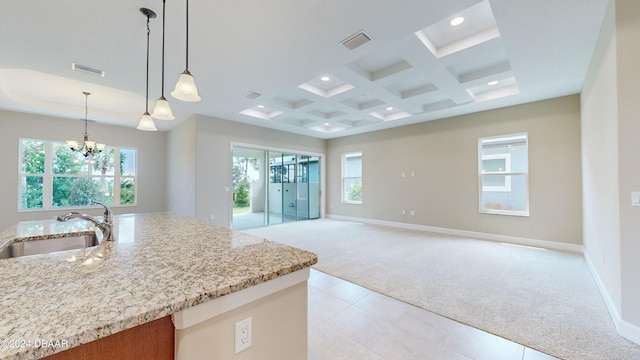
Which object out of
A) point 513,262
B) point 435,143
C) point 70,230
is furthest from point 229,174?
point 513,262

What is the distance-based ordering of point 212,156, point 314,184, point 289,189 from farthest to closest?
point 314,184
point 289,189
point 212,156

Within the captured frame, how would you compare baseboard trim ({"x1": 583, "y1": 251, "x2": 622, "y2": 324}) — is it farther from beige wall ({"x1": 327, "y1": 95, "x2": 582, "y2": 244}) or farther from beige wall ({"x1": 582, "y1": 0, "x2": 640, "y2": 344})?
beige wall ({"x1": 327, "y1": 95, "x2": 582, "y2": 244})

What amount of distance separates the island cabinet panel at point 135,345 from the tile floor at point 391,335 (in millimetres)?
1311

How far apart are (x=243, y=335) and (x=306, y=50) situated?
2920mm

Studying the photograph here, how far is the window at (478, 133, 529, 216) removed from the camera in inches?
192

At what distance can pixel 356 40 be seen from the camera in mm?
2693

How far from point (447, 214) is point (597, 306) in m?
3.40

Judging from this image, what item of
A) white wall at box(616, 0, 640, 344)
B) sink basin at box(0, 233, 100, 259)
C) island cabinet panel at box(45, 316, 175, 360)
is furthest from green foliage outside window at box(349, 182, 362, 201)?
island cabinet panel at box(45, 316, 175, 360)

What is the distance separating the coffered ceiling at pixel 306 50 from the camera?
7.34ft

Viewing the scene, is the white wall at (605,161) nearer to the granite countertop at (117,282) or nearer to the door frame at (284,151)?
the granite countertop at (117,282)

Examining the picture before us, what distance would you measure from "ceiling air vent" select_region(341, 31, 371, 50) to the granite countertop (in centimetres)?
236

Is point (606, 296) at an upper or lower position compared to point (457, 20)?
lower

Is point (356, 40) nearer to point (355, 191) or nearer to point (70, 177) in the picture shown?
point (355, 191)

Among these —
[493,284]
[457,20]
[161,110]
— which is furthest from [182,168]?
[493,284]
